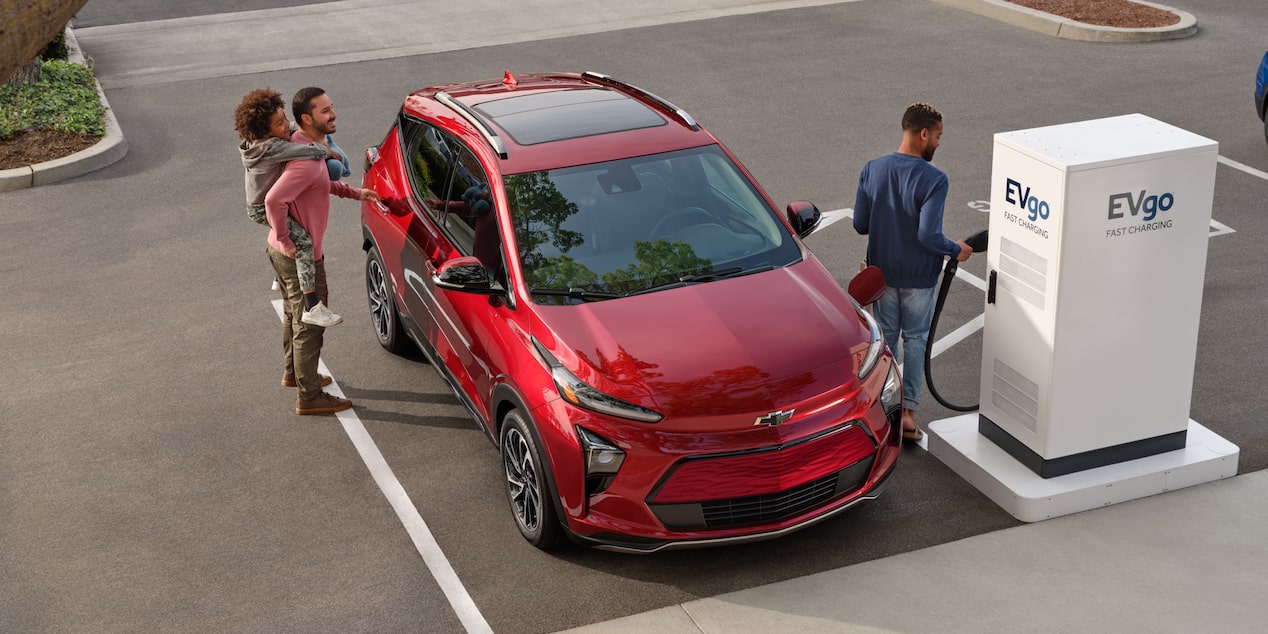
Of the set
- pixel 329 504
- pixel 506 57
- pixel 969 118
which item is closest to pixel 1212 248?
pixel 969 118

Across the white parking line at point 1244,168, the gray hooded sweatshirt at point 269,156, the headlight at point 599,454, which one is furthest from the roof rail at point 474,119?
the white parking line at point 1244,168

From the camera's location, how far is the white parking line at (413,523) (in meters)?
5.78

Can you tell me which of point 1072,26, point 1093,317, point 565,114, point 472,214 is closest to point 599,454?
point 472,214

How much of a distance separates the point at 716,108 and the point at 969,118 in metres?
2.71

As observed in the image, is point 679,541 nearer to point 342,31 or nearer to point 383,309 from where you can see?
point 383,309

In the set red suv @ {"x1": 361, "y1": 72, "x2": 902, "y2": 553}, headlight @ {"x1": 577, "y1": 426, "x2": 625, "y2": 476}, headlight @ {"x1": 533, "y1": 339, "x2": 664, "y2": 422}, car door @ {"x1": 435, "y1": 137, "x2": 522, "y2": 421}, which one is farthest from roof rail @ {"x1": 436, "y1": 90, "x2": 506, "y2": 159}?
headlight @ {"x1": 577, "y1": 426, "x2": 625, "y2": 476}

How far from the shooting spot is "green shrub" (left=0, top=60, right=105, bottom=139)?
12930mm

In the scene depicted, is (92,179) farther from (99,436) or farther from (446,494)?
(446,494)

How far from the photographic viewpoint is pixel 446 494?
6.78 meters

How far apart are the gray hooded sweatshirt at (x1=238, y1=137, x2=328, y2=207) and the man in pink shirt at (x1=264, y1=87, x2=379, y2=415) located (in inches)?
2.1

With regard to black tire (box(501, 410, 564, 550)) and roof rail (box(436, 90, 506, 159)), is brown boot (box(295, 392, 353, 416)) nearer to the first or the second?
black tire (box(501, 410, 564, 550))

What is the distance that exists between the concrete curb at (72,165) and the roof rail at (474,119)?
19.7ft

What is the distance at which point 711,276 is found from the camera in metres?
6.44

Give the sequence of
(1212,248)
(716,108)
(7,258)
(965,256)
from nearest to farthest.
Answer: (965,256) → (1212,248) → (7,258) → (716,108)
